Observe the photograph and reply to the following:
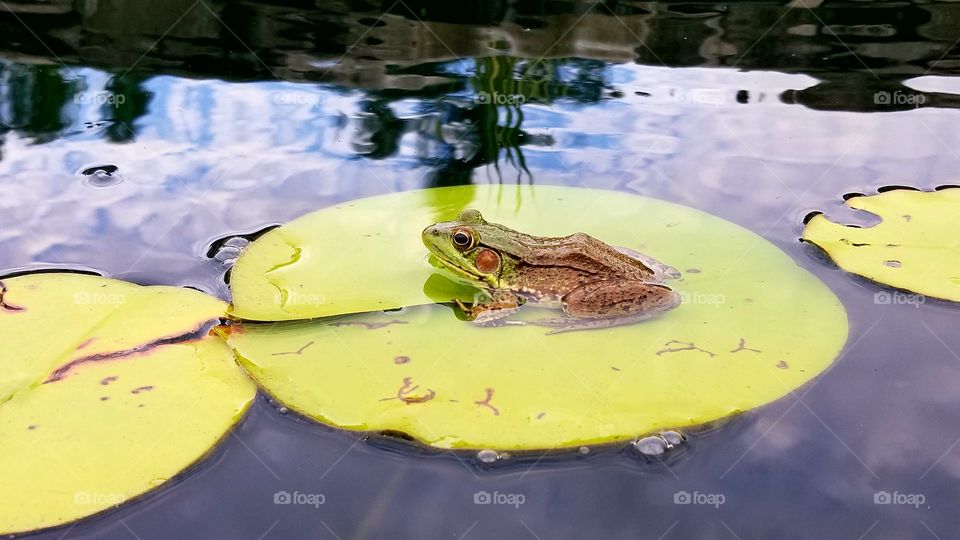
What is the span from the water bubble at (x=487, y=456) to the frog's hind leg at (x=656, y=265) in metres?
1.64

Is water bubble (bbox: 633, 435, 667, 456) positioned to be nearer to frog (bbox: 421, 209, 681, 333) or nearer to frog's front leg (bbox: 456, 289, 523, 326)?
frog (bbox: 421, 209, 681, 333)

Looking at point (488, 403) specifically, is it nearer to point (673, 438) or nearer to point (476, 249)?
point (673, 438)

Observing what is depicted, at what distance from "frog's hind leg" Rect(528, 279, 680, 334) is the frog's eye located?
2.21 ft

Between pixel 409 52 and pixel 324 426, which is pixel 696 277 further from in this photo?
pixel 409 52

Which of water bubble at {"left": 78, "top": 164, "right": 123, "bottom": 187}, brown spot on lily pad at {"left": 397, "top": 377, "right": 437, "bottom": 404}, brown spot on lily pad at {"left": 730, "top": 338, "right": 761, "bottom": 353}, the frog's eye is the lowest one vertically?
brown spot on lily pad at {"left": 730, "top": 338, "right": 761, "bottom": 353}

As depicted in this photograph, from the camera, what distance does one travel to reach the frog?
4121 millimetres

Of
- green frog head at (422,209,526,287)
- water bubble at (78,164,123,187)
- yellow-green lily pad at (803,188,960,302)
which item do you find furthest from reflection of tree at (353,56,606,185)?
yellow-green lily pad at (803,188,960,302)

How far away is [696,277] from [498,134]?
2.71 metres

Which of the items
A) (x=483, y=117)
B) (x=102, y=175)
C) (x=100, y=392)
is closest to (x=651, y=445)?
(x=100, y=392)

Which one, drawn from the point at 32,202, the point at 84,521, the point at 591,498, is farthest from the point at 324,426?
the point at 32,202

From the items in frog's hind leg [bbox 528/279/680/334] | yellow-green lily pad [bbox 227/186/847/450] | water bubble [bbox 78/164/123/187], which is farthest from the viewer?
water bubble [bbox 78/164/123/187]

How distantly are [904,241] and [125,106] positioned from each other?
6254 millimetres

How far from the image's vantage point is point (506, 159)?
6168 mm

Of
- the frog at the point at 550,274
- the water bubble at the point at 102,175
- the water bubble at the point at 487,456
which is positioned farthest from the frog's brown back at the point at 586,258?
the water bubble at the point at 102,175
